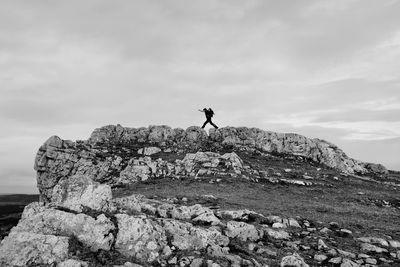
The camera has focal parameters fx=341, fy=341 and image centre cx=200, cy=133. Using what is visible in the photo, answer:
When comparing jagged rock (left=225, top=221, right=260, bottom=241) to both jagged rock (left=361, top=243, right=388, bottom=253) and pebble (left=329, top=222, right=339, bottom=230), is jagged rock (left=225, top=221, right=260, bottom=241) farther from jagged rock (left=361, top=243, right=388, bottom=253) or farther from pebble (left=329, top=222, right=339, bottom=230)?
pebble (left=329, top=222, right=339, bottom=230)

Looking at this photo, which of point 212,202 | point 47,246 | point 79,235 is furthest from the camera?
point 212,202

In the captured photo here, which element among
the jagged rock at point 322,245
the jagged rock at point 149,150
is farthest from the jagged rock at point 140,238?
the jagged rock at point 149,150

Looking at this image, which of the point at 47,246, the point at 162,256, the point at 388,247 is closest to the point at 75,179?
the point at 47,246

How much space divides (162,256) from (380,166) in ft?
184

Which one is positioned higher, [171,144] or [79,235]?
[171,144]

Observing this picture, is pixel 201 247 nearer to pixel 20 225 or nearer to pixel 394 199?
pixel 20 225

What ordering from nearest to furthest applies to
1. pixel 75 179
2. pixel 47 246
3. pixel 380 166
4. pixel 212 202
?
pixel 47 246
pixel 75 179
pixel 212 202
pixel 380 166

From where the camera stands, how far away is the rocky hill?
15695 mm

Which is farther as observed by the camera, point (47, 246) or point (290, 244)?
point (290, 244)

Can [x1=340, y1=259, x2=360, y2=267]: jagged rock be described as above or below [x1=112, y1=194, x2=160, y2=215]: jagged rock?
below

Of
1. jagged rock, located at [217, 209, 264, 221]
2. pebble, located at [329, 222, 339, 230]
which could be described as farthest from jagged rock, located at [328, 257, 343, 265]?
jagged rock, located at [217, 209, 264, 221]

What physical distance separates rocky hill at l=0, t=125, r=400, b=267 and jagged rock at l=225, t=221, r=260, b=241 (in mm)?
56

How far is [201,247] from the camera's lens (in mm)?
16578

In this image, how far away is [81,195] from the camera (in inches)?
758
